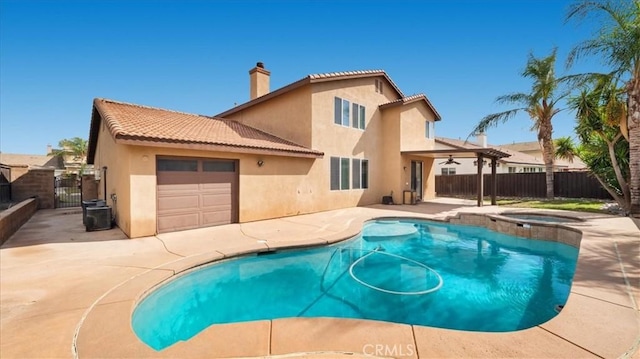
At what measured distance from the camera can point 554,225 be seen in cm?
1000

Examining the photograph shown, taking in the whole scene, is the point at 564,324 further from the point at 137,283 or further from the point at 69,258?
the point at 69,258

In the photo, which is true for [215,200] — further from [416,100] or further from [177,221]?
[416,100]

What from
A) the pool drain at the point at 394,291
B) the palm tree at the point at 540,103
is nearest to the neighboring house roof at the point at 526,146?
the palm tree at the point at 540,103

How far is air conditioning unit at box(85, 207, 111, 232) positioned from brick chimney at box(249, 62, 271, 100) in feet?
36.5

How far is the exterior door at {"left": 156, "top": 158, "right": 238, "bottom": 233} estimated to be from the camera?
9297mm

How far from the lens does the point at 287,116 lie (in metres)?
15.5

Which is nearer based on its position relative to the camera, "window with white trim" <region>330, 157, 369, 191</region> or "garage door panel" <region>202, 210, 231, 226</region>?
"garage door panel" <region>202, 210, 231, 226</region>

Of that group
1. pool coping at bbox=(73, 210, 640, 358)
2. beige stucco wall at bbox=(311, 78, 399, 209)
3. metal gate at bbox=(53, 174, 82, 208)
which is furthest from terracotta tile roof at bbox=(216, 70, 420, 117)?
pool coping at bbox=(73, 210, 640, 358)

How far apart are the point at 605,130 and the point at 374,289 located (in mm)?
16914

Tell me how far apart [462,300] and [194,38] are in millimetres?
16622

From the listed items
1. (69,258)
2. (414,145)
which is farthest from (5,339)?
(414,145)

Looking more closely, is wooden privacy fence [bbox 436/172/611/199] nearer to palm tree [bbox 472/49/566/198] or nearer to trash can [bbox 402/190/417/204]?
palm tree [bbox 472/49/566/198]

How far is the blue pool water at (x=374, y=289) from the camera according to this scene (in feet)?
15.5

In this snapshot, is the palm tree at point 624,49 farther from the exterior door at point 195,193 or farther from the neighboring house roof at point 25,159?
the neighboring house roof at point 25,159
